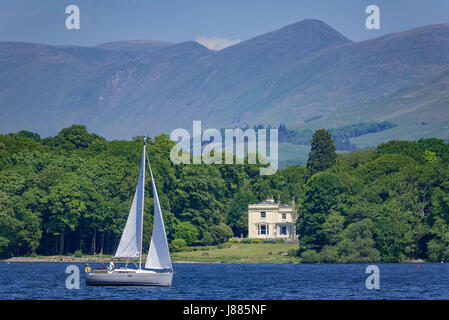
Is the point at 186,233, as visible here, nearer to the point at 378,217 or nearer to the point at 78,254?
the point at 78,254

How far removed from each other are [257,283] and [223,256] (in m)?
42.5

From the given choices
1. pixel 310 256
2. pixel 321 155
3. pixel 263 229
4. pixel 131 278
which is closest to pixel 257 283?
pixel 131 278

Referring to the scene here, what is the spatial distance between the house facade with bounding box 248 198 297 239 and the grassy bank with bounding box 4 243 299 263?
18.9 metres

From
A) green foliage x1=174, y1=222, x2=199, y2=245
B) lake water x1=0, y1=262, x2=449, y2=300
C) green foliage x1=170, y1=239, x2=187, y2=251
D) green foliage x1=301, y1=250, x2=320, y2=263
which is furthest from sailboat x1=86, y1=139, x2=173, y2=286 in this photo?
green foliage x1=174, y1=222, x2=199, y2=245

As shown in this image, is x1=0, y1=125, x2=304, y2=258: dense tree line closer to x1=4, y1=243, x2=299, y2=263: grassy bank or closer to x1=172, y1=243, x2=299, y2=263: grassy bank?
x1=4, y1=243, x2=299, y2=263: grassy bank

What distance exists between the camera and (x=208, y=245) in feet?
442

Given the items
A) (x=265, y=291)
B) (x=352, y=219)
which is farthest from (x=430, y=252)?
(x=265, y=291)

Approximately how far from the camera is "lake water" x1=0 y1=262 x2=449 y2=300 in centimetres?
6638

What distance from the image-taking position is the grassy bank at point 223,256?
116m

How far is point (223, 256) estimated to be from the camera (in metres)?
122

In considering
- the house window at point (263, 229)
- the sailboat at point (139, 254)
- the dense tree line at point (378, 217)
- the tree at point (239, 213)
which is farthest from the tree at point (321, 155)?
the sailboat at point (139, 254)

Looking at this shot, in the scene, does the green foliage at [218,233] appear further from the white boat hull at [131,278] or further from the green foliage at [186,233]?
the white boat hull at [131,278]
